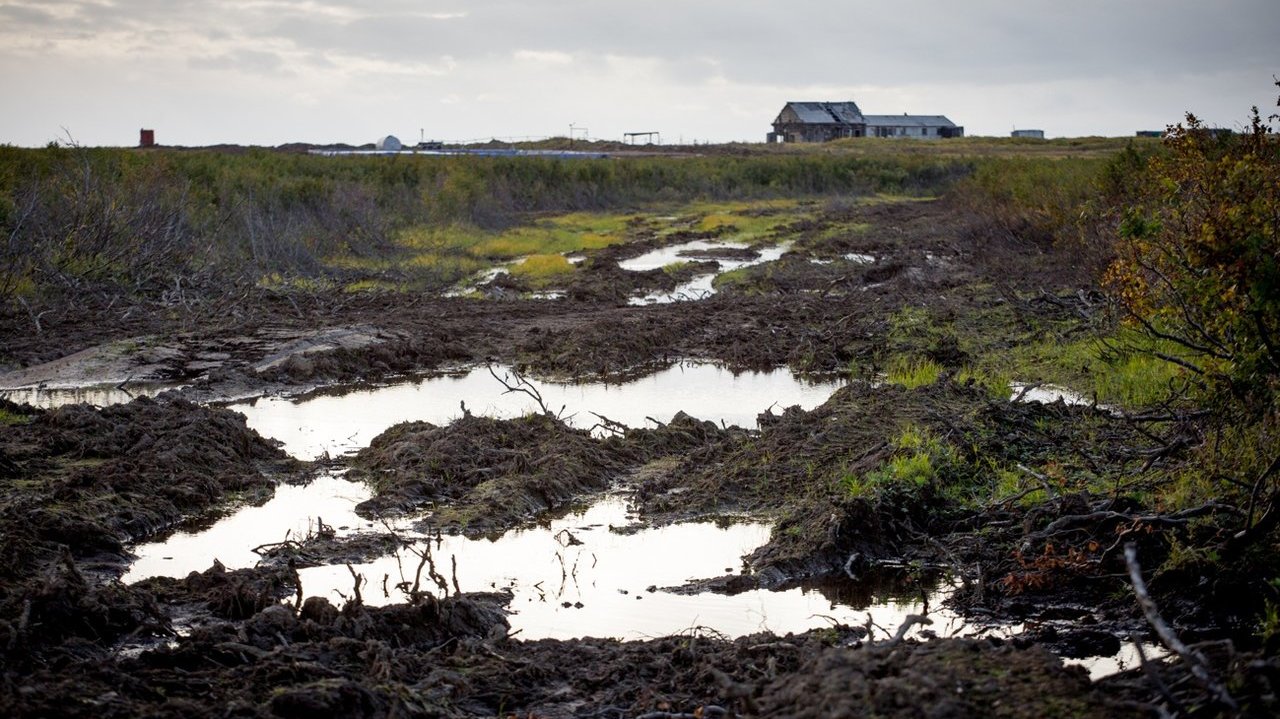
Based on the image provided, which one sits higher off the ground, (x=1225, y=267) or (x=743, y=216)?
(x=743, y=216)

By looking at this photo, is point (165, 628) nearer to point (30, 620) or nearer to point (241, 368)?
point (30, 620)

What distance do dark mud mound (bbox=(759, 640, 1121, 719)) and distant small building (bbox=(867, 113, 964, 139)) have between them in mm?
107978

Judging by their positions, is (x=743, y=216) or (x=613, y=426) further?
(x=743, y=216)

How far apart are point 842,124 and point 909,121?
Result: 10.1 m

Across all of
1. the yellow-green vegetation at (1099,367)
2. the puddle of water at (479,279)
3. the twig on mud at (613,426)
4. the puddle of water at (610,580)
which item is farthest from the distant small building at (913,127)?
the puddle of water at (610,580)

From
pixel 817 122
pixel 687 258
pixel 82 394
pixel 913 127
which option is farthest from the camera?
pixel 913 127

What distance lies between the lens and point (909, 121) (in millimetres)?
112938

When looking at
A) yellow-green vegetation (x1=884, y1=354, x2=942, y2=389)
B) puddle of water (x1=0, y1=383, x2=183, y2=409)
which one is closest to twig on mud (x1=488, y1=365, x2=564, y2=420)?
yellow-green vegetation (x1=884, y1=354, x2=942, y2=389)

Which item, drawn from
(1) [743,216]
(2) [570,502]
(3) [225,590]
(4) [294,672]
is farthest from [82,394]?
(1) [743,216]

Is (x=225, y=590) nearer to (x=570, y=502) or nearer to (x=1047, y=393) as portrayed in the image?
(x=570, y=502)

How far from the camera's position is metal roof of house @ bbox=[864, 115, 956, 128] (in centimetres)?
11018

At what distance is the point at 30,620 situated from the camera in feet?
22.1

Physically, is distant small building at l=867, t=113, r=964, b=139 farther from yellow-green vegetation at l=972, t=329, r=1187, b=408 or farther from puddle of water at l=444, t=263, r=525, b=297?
yellow-green vegetation at l=972, t=329, r=1187, b=408

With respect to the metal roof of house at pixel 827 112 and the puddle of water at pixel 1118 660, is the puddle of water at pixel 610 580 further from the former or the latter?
the metal roof of house at pixel 827 112
